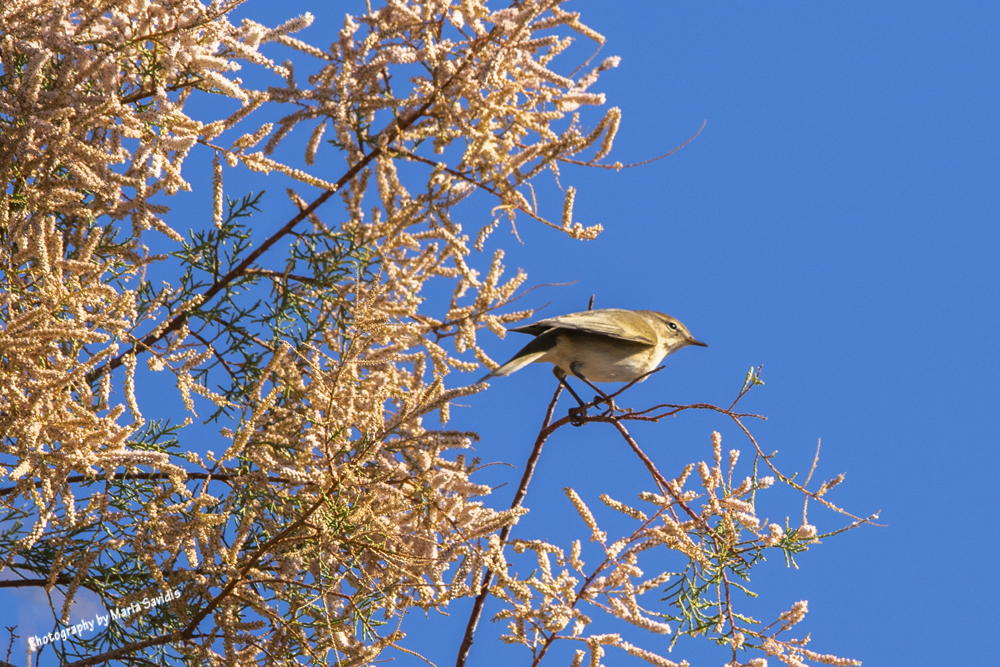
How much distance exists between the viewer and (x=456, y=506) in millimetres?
3514

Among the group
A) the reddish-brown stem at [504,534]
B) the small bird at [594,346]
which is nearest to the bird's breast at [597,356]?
the small bird at [594,346]

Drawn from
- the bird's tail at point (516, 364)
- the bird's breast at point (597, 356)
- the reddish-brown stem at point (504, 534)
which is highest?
the bird's breast at point (597, 356)

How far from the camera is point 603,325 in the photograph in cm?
507

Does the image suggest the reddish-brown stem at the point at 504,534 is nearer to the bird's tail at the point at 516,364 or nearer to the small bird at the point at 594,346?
the bird's tail at the point at 516,364

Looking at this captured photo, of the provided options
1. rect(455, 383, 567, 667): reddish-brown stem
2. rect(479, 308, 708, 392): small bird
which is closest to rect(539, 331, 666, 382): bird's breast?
rect(479, 308, 708, 392): small bird

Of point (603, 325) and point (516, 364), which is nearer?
point (516, 364)

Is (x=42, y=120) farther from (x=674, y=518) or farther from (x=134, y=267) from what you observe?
(x=674, y=518)

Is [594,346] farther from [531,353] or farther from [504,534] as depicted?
[504,534]

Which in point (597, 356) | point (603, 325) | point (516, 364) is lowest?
point (516, 364)

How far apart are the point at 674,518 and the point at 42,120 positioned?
9.06 feet

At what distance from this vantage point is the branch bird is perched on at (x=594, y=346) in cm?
494

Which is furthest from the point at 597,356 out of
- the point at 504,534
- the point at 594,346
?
the point at 504,534

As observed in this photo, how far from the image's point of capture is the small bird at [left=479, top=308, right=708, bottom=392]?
4941 millimetres

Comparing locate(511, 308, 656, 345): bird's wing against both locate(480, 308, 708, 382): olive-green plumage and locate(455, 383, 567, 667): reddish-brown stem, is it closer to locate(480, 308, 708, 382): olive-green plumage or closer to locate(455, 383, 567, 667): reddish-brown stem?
locate(480, 308, 708, 382): olive-green plumage
